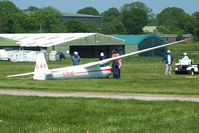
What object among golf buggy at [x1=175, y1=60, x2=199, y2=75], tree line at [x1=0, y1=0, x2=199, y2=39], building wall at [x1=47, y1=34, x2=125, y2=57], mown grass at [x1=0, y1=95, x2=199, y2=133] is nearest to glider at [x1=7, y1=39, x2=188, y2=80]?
golf buggy at [x1=175, y1=60, x2=199, y2=75]

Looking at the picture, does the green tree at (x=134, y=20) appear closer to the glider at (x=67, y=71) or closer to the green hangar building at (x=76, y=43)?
the green hangar building at (x=76, y=43)

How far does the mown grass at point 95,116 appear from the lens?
990 cm

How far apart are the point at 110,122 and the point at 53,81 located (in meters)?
11.6

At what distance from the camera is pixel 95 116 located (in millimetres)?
11578

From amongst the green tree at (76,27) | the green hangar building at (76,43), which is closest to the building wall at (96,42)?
the green hangar building at (76,43)

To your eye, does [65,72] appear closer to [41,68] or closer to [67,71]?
[67,71]

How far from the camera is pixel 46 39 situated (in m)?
65.6

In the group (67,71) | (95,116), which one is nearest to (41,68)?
(67,71)

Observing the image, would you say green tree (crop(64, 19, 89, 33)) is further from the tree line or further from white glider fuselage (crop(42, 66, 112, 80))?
white glider fuselage (crop(42, 66, 112, 80))

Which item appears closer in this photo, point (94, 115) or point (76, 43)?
point (94, 115)

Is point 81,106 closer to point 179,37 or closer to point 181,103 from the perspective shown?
point 181,103

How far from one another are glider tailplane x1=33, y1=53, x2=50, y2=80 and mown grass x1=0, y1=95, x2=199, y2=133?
7.48 metres

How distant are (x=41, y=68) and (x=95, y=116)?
11.4 m

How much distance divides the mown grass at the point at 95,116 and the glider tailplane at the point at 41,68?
→ 24.5 feet
